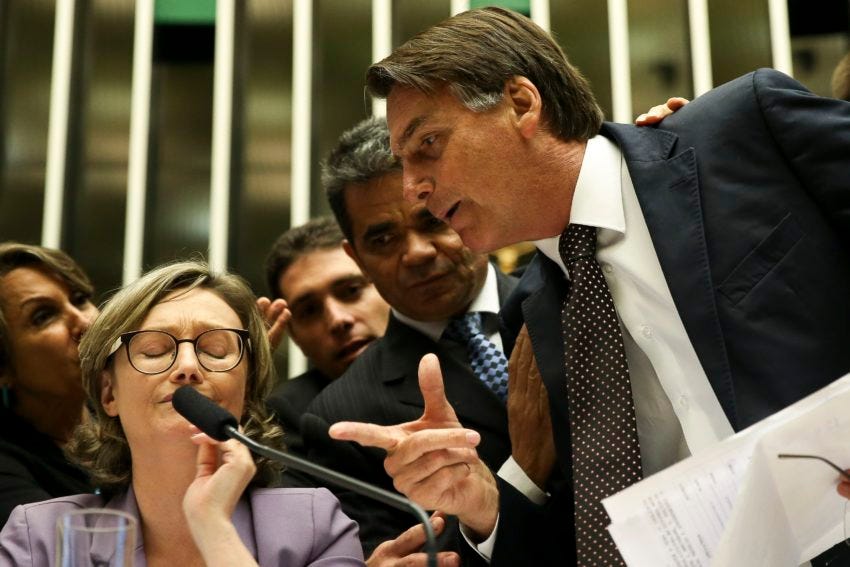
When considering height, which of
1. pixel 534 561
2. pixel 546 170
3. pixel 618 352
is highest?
pixel 546 170

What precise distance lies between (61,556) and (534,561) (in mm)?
967

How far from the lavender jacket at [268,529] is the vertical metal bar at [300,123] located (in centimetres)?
167

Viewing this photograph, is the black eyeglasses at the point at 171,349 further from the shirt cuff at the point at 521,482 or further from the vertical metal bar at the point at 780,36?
the vertical metal bar at the point at 780,36

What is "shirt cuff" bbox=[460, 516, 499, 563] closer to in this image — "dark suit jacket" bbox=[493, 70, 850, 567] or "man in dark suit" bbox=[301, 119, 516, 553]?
"dark suit jacket" bbox=[493, 70, 850, 567]

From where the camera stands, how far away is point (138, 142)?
147 inches

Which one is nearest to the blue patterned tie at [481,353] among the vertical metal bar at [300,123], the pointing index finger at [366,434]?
the pointing index finger at [366,434]

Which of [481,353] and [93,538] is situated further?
[481,353]

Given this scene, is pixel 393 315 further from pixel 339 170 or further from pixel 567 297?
pixel 567 297

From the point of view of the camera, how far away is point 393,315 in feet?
9.14

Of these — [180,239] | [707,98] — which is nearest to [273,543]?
[707,98]

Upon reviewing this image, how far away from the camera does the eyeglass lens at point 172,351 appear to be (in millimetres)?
2047

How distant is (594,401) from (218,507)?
26.2 inches

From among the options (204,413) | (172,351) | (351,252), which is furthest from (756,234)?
(351,252)

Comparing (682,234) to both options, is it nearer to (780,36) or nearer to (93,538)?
(93,538)
